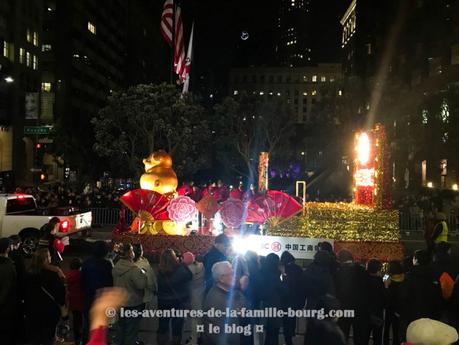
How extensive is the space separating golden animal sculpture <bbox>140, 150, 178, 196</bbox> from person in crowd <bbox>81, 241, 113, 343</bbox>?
8819mm

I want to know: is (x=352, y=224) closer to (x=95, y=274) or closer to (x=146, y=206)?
(x=146, y=206)

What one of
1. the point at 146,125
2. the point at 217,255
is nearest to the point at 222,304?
the point at 217,255

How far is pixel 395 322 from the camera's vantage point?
816cm

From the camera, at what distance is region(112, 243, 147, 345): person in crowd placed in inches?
287

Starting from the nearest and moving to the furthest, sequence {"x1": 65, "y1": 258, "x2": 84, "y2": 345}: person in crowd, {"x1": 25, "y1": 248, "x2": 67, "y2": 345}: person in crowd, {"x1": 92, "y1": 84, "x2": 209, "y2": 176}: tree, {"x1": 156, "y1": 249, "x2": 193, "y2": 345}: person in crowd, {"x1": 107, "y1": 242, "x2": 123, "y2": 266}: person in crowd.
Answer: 1. {"x1": 25, "y1": 248, "x2": 67, "y2": 345}: person in crowd
2. {"x1": 156, "y1": 249, "x2": 193, "y2": 345}: person in crowd
3. {"x1": 65, "y1": 258, "x2": 84, "y2": 345}: person in crowd
4. {"x1": 107, "y1": 242, "x2": 123, "y2": 266}: person in crowd
5. {"x1": 92, "y1": 84, "x2": 209, "y2": 176}: tree

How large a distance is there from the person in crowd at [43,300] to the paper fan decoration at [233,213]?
8.15 m

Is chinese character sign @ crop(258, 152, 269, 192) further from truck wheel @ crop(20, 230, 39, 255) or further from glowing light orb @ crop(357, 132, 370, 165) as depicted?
truck wheel @ crop(20, 230, 39, 255)

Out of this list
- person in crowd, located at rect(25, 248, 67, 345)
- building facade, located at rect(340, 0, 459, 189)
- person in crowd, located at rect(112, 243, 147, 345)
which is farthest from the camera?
building facade, located at rect(340, 0, 459, 189)

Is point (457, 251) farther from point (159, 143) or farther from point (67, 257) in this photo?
point (159, 143)

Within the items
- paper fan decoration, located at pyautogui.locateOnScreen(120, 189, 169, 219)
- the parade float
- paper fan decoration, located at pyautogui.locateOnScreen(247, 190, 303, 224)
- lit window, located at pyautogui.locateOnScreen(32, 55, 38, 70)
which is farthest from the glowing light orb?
lit window, located at pyautogui.locateOnScreen(32, 55, 38, 70)

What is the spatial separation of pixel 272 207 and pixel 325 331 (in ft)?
32.7

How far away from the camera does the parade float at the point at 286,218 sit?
44.8 feet

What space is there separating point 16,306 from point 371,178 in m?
10.1

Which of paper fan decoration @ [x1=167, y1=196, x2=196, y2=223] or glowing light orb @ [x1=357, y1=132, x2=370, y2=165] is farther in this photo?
paper fan decoration @ [x1=167, y1=196, x2=196, y2=223]
